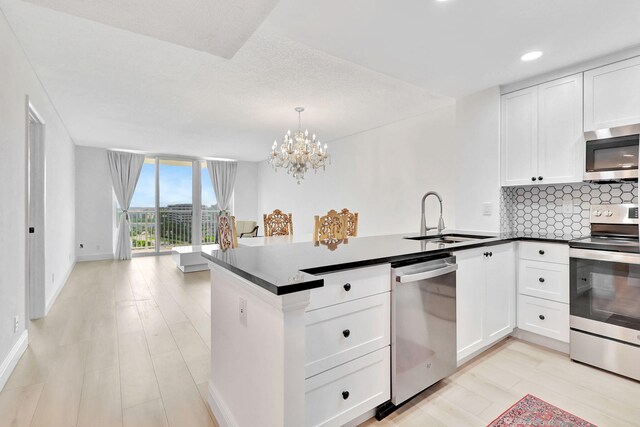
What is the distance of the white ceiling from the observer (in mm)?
1931

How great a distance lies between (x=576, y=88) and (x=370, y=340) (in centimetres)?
281

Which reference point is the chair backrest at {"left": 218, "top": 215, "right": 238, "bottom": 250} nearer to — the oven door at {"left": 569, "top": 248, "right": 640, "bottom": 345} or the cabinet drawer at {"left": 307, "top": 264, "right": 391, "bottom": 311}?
the cabinet drawer at {"left": 307, "top": 264, "right": 391, "bottom": 311}

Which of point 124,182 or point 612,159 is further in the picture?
point 124,182

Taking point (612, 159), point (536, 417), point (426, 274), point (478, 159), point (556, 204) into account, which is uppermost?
point (478, 159)

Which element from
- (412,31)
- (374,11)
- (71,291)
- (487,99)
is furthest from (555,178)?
Result: (71,291)

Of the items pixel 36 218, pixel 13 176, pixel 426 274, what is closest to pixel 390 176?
pixel 426 274

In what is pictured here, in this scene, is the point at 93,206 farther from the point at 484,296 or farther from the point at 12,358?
the point at 484,296

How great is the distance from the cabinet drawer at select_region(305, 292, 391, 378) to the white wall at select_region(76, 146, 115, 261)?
7515 millimetres

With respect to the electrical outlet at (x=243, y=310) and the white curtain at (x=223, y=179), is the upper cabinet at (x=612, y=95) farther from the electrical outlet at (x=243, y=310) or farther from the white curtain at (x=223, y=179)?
the white curtain at (x=223, y=179)

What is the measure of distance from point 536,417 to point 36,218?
185 inches

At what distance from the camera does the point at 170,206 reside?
7918mm

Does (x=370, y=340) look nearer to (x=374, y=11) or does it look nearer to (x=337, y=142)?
(x=374, y=11)

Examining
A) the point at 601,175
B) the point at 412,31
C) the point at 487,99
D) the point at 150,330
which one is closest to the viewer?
the point at 412,31

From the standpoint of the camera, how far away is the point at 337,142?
6223mm
